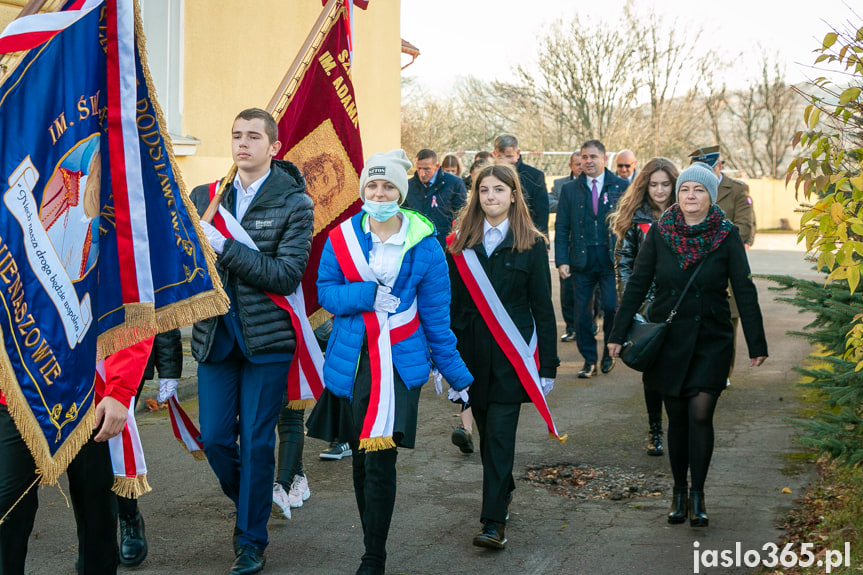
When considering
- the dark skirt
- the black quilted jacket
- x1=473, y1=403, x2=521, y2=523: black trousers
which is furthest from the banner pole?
x1=473, y1=403, x2=521, y2=523: black trousers

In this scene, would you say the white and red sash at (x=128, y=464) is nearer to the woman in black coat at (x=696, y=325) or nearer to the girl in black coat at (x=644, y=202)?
the woman in black coat at (x=696, y=325)

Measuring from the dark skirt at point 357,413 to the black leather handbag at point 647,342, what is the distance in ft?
4.80

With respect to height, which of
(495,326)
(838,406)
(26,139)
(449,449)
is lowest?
(449,449)

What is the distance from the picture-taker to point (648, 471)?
6.39 m

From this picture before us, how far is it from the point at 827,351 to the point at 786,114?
50.0 m

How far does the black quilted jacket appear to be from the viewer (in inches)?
179

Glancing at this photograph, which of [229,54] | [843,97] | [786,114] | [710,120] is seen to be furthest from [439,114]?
[843,97]

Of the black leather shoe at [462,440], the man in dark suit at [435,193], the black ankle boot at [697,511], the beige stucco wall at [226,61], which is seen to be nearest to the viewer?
the black ankle boot at [697,511]

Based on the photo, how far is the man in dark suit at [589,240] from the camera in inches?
382

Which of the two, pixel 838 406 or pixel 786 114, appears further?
pixel 786 114

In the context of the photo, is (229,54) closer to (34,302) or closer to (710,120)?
(34,302)

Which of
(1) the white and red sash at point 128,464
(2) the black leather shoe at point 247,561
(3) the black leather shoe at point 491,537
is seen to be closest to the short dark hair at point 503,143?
(3) the black leather shoe at point 491,537

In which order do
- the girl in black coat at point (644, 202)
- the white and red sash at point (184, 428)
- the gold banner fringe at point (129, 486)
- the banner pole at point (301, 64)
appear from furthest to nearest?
1. the girl in black coat at point (644, 202)
2. the banner pole at point (301, 64)
3. the white and red sash at point (184, 428)
4. the gold banner fringe at point (129, 486)

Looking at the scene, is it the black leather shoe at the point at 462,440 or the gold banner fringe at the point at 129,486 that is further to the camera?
the black leather shoe at the point at 462,440
